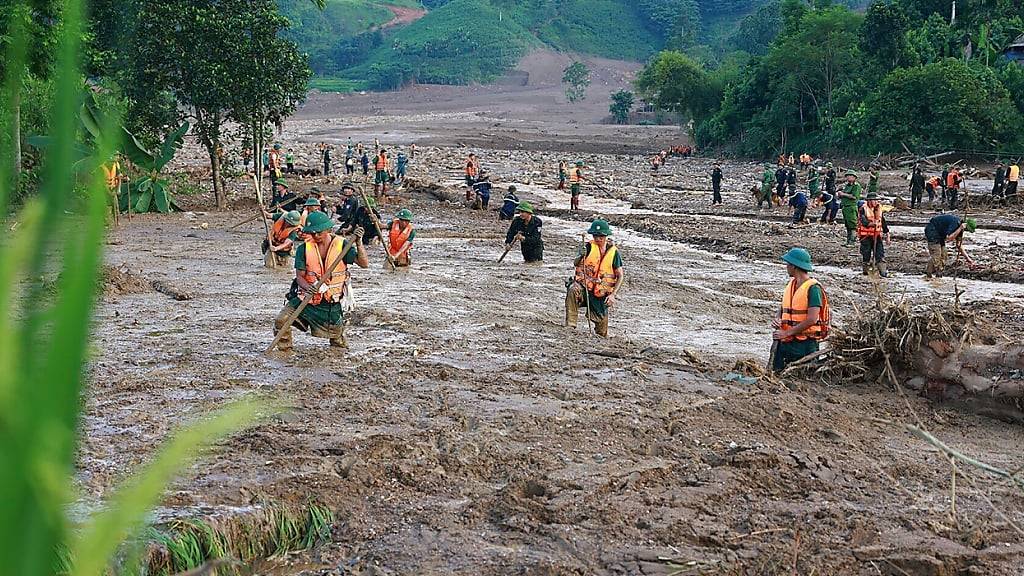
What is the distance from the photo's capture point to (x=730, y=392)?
9.53 metres

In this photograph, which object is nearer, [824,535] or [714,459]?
[824,535]

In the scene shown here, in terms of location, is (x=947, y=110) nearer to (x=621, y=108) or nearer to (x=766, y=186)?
(x=766, y=186)

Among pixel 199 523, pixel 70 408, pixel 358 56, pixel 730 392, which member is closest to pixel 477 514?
pixel 199 523

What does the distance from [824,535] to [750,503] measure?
0.60 metres

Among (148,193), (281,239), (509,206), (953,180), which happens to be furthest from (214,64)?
(953,180)

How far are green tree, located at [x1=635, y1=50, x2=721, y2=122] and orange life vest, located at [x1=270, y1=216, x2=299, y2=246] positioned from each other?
2152 inches

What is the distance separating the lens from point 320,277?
33.9 feet

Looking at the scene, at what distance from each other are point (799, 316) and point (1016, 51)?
48054 mm

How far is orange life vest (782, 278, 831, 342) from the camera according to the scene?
964 centimetres

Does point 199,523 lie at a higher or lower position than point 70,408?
lower

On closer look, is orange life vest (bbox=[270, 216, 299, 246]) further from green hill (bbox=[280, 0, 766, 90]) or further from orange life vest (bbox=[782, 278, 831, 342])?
green hill (bbox=[280, 0, 766, 90])

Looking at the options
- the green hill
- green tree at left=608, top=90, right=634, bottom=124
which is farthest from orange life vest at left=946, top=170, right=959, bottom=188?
the green hill

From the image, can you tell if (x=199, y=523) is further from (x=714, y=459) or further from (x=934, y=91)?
(x=934, y=91)

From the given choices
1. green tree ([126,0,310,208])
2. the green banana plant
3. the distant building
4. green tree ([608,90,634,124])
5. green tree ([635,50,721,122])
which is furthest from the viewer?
green tree ([608,90,634,124])
